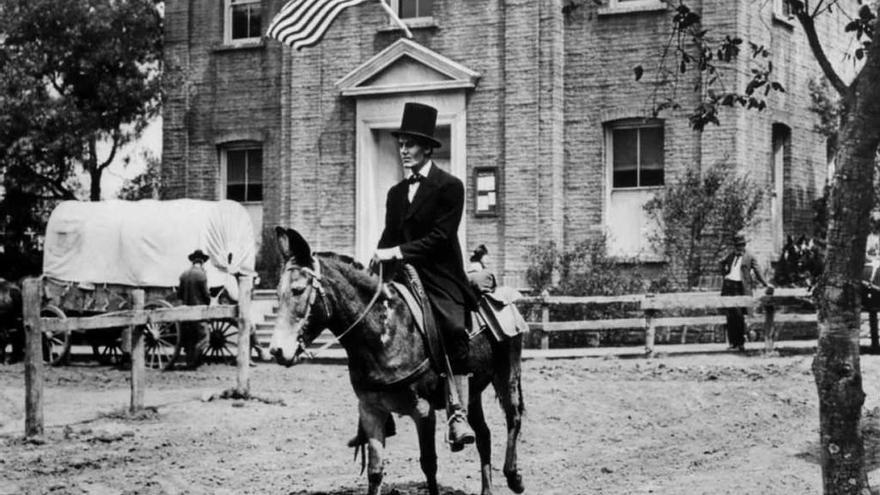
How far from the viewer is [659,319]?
775 inches

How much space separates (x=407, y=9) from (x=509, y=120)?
3.62m

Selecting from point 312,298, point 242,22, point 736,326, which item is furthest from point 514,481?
point 242,22

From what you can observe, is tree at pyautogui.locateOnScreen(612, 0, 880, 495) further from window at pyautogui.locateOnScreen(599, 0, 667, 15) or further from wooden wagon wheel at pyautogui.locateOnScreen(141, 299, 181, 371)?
window at pyautogui.locateOnScreen(599, 0, 667, 15)

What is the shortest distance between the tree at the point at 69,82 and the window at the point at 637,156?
10.4m

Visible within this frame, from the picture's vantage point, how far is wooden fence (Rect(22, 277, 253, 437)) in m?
12.3

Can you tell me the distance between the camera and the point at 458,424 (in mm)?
8406

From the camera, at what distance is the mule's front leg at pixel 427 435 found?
8.32 m

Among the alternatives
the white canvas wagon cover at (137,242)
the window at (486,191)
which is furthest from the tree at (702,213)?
the white canvas wagon cover at (137,242)

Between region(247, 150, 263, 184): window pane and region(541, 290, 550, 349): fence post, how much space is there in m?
8.69

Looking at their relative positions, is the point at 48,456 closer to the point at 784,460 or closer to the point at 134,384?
the point at 134,384

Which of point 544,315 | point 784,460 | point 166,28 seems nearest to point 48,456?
point 784,460

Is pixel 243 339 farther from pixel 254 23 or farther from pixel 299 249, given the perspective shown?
pixel 254 23

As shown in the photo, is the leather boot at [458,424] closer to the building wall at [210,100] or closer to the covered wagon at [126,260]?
the covered wagon at [126,260]

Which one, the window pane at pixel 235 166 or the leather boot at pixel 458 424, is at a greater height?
the window pane at pixel 235 166
